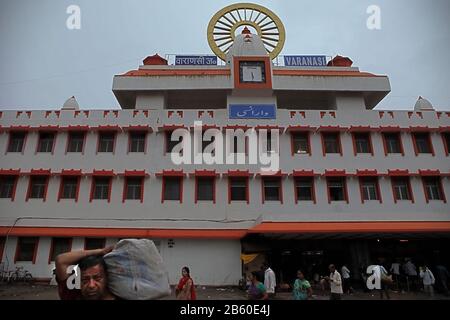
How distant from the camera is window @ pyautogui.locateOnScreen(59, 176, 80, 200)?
19.3 m

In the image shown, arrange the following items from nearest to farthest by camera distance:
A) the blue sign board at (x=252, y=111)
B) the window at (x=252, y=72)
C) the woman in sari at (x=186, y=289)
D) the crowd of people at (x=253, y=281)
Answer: the crowd of people at (x=253, y=281) < the woman in sari at (x=186, y=289) < the blue sign board at (x=252, y=111) < the window at (x=252, y=72)

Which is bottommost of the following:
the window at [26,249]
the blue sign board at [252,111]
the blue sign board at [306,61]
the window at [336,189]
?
the window at [26,249]

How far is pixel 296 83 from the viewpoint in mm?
22422

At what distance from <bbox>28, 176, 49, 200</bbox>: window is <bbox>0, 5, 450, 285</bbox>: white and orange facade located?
63 millimetres

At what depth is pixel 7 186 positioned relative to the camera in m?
19.7

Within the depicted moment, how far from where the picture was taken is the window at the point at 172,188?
19.4m

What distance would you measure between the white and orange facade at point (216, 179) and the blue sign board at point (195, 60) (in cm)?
412

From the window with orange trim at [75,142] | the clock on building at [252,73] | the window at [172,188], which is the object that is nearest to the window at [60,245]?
the window with orange trim at [75,142]

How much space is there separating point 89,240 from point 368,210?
16.5 m

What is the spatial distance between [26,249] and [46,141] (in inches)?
264

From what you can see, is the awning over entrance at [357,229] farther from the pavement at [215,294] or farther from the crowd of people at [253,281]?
the pavement at [215,294]

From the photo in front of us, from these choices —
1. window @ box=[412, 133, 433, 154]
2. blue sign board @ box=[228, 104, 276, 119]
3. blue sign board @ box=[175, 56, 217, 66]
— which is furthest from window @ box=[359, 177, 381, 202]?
blue sign board @ box=[175, 56, 217, 66]
